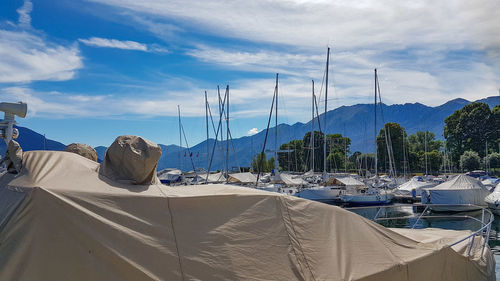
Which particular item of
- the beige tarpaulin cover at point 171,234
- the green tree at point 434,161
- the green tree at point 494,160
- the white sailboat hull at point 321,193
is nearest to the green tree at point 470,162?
the green tree at point 494,160

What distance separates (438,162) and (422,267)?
101085mm

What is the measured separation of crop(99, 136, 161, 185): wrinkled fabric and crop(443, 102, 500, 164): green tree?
104 m

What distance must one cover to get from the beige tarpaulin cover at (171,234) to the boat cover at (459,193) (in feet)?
105

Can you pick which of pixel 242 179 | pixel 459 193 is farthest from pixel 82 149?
pixel 242 179

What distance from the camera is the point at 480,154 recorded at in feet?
316

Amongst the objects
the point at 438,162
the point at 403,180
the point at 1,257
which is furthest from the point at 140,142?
the point at 438,162

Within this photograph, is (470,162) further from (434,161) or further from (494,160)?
(434,161)

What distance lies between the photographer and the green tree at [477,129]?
96.1 m

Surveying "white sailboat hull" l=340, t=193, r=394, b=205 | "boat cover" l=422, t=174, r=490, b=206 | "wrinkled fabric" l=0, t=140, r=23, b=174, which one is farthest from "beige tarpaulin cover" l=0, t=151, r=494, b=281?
"white sailboat hull" l=340, t=193, r=394, b=205

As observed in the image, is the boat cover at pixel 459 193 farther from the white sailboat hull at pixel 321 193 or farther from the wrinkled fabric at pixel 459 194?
the white sailboat hull at pixel 321 193

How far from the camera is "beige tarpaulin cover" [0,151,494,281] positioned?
4.00m

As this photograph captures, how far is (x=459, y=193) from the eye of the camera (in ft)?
114

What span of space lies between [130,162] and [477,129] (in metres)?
107

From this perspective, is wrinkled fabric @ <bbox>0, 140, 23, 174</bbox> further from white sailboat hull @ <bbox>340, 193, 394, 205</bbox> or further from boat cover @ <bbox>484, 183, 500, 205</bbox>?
white sailboat hull @ <bbox>340, 193, 394, 205</bbox>
